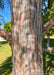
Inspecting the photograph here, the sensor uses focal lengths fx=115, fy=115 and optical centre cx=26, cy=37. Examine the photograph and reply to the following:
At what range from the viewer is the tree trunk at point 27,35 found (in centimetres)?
252

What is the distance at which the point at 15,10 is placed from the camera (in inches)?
102

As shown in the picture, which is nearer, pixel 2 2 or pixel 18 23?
pixel 18 23

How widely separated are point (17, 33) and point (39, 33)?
1.67 ft

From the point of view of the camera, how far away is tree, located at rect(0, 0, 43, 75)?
8.26 ft

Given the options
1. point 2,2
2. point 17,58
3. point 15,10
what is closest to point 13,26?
point 15,10

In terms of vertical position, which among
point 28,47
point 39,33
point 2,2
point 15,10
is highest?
point 2,2

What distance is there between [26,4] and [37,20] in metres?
0.42

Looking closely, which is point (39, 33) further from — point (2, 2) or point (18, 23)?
point (2, 2)

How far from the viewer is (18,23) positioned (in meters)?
2.56

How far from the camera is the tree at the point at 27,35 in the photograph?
2.52 meters

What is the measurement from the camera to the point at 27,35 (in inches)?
99.1

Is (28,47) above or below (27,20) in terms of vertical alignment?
below

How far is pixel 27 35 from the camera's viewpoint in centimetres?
252

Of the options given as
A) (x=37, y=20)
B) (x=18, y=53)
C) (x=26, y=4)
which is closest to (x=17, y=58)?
(x=18, y=53)
